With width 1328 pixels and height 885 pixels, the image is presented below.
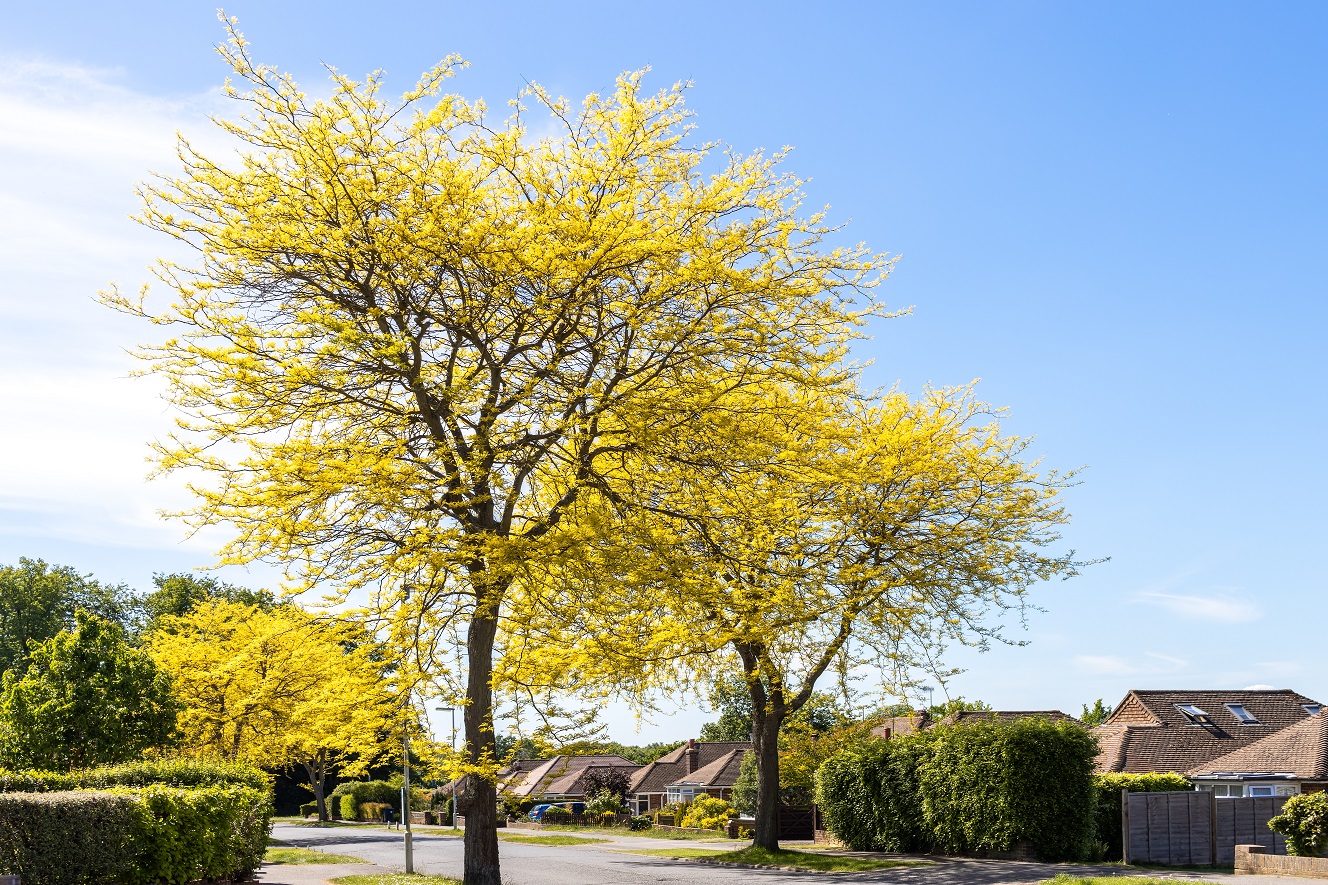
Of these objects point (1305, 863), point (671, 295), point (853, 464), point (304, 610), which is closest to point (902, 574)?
point (853, 464)

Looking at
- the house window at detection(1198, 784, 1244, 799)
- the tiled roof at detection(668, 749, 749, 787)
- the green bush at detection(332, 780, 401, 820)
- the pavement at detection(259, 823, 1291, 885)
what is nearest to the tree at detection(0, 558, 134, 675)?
the green bush at detection(332, 780, 401, 820)

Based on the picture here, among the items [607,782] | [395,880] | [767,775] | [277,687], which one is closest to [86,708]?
[277,687]

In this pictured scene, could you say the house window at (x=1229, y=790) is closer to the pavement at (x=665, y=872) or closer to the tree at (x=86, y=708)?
the pavement at (x=665, y=872)

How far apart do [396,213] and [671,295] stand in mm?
4203

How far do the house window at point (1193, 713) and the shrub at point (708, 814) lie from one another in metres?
18.6

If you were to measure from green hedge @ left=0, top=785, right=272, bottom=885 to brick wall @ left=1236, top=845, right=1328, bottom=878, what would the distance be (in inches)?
810

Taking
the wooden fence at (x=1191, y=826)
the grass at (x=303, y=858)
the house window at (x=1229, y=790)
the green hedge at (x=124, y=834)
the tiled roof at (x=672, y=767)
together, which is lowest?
the tiled roof at (x=672, y=767)

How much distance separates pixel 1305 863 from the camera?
23.6 m

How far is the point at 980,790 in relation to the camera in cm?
2945

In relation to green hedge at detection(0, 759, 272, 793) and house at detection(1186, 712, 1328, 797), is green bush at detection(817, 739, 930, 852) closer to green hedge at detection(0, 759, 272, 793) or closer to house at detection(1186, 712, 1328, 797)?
house at detection(1186, 712, 1328, 797)

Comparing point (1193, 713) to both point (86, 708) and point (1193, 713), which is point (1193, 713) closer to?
point (1193, 713)

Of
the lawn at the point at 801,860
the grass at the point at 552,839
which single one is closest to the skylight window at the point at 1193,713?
the lawn at the point at 801,860

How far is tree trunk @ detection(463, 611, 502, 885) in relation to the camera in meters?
18.2

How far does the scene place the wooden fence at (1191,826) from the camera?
28109mm
